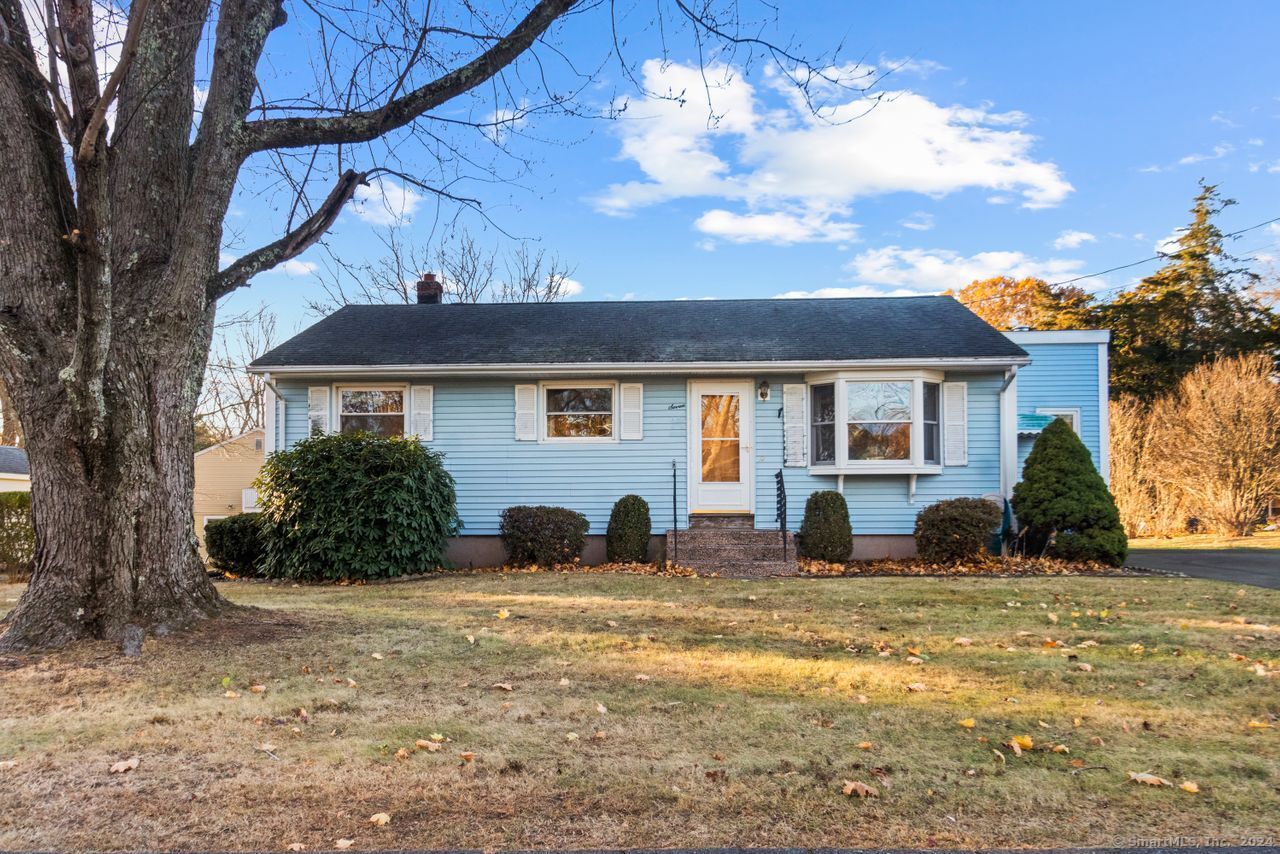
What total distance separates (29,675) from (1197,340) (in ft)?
93.7

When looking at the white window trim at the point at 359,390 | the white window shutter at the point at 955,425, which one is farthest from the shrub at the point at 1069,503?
the white window trim at the point at 359,390

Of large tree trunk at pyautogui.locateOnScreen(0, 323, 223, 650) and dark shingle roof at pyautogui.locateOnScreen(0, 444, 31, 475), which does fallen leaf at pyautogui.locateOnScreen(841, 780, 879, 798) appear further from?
dark shingle roof at pyautogui.locateOnScreen(0, 444, 31, 475)

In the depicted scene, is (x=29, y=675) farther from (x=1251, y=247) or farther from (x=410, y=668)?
(x=1251, y=247)

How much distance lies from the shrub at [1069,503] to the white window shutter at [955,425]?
3.11 feet

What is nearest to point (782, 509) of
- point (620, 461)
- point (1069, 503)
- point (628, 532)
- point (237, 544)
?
point (628, 532)

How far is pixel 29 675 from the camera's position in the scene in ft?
14.9

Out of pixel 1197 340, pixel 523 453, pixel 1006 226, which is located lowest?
pixel 523 453

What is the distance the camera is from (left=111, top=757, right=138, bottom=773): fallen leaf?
3170 millimetres

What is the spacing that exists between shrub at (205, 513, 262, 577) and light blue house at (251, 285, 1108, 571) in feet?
5.02

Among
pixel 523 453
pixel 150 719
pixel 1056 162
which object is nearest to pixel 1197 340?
pixel 1056 162

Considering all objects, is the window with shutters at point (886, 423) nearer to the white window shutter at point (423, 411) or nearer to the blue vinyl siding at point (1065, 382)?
the blue vinyl siding at point (1065, 382)

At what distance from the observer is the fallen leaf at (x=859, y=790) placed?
2946 millimetres

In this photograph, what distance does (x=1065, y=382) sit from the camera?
43.7 feet

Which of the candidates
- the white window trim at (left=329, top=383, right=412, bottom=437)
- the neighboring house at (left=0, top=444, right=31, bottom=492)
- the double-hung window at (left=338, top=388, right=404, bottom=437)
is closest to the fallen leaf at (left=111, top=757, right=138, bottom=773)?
the white window trim at (left=329, top=383, right=412, bottom=437)
